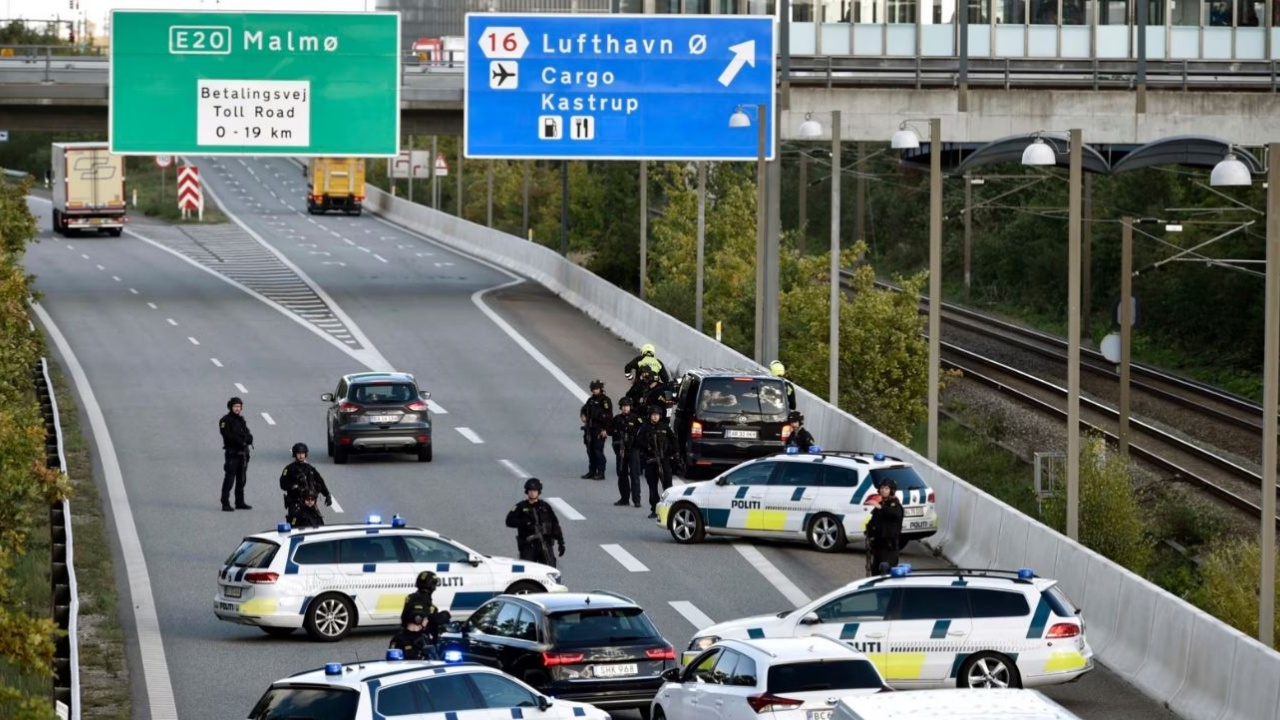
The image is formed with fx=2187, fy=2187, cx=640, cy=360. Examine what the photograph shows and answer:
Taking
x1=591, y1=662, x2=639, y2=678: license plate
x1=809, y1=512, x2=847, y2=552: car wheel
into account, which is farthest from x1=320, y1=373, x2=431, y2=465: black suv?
x1=591, y1=662, x2=639, y2=678: license plate

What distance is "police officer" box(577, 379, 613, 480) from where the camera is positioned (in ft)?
111

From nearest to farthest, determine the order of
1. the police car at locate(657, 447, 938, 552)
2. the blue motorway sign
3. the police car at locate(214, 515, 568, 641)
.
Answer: the police car at locate(214, 515, 568, 641)
the police car at locate(657, 447, 938, 552)
the blue motorway sign

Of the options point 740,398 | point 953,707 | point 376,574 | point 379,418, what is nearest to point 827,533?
point 740,398

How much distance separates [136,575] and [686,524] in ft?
23.6

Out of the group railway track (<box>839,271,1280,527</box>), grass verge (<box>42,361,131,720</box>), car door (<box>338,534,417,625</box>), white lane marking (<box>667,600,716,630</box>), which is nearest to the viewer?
grass verge (<box>42,361,131,720</box>)

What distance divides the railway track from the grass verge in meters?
21.0

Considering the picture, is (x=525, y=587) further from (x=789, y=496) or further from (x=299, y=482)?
(x=789, y=496)

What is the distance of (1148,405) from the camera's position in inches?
2115

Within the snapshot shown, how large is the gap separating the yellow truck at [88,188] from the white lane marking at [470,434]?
4448 centimetres

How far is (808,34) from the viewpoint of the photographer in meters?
58.7

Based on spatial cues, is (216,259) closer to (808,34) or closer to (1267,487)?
(808,34)

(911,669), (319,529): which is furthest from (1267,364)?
(319,529)

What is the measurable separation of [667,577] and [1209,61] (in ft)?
111

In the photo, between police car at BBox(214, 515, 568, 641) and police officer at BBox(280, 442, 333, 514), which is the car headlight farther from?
police officer at BBox(280, 442, 333, 514)
